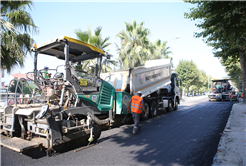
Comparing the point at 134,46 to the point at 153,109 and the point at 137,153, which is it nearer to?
the point at 153,109

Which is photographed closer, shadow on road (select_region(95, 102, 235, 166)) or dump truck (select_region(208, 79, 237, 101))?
shadow on road (select_region(95, 102, 235, 166))

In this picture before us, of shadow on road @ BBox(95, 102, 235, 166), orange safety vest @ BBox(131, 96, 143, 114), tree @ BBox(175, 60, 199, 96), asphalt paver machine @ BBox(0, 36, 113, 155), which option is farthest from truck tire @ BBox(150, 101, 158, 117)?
tree @ BBox(175, 60, 199, 96)

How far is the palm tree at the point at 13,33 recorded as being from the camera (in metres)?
7.67

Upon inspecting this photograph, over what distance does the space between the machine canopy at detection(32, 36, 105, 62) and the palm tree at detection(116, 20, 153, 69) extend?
402 inches

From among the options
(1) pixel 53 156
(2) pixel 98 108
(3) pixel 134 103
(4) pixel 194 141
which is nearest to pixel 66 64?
(2) pixel 98 108

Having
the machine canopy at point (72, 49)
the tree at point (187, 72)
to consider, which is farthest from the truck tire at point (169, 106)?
the tree at point (187, 72)

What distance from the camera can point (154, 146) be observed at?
475cm

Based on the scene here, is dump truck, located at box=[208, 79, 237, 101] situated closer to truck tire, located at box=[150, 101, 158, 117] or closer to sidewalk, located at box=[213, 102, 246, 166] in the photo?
truck tire, located at box=[150, 101, 158, 117]

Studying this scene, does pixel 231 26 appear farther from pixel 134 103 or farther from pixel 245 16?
pixel 134 103

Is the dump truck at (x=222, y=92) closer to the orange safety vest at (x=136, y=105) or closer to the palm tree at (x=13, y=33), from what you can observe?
the orange safety vest at (x=136, y=105)

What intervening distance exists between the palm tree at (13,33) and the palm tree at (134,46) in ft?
29.1

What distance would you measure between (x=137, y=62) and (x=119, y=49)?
2279mm

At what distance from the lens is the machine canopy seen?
478 cm

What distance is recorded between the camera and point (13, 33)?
7.64m
